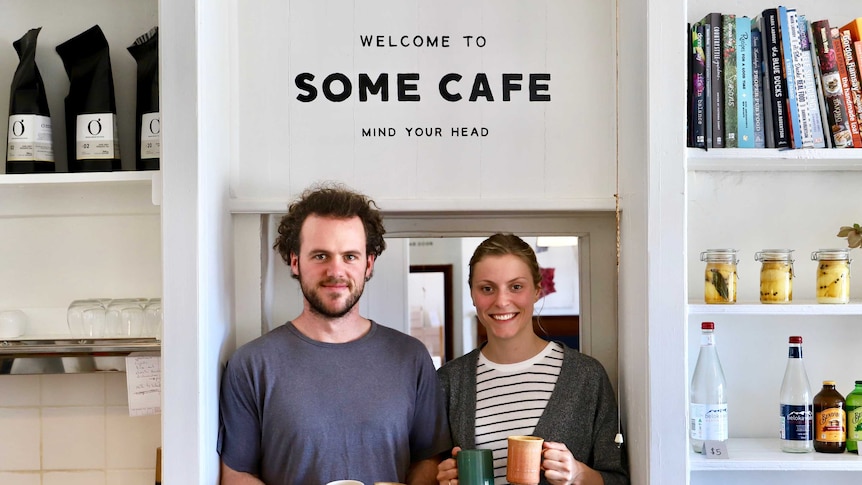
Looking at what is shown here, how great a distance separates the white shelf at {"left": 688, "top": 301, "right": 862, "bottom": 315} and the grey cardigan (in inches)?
12.5

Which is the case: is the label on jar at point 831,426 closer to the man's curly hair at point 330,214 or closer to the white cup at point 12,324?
the man's curly hair at point 330,214

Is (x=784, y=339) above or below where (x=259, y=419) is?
above

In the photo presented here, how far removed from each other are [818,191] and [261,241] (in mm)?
1471

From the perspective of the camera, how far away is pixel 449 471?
1.99 m

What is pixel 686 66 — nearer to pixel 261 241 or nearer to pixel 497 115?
pixel 497 115

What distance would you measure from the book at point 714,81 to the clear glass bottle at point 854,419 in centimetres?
67

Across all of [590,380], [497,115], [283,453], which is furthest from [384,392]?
[497,115]

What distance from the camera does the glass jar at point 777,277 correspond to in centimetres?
202

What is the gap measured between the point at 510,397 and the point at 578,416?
0.17 m

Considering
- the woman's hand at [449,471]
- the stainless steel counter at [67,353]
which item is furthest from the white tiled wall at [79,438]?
the woman's hand at [449,471]

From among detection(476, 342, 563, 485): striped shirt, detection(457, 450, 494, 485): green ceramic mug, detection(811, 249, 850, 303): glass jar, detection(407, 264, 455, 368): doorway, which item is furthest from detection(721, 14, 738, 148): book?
detection(457, 450, 494, 485): green ceramic mug

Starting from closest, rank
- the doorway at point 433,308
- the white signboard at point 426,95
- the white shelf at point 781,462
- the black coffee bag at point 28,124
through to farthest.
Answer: the white shelf at point 781,462, the black coffee bag at point 28,124, the white signboard at point 426,95, the doorway at point 433,308

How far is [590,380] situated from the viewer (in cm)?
213

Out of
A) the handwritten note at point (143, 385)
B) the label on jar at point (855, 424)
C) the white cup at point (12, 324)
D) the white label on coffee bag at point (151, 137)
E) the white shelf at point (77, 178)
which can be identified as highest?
the white label on coffee bag at point (151, 137)
